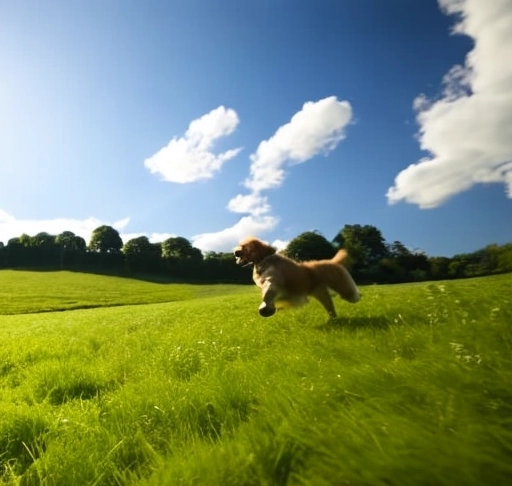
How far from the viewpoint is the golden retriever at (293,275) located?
378 inches

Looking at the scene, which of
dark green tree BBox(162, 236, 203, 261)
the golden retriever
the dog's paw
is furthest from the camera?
dark green tree BBox(162, 236, 203, 261)

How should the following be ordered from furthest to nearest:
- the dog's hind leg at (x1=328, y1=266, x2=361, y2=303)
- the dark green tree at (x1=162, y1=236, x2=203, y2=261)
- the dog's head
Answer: the dark green tree at (x1=162, y1=236, x2=203, y2=261) < the dog's hind leg at (x1=328, y1=266, x2=361, y2=303) < the dog's head

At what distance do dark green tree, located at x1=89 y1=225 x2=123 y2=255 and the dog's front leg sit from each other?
12537 cm

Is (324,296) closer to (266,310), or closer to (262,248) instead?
(262,248)

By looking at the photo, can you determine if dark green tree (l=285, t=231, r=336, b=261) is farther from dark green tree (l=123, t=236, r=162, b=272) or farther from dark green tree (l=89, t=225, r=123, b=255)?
dark green tree (l=89, t=225, r=123, b=255)

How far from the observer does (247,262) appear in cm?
1034

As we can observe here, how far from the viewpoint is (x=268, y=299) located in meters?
8.64

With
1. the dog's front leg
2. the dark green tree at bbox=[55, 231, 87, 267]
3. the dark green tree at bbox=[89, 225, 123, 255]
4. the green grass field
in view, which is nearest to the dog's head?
the dog's front leg

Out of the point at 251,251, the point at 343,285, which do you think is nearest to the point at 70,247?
the point at 251,251

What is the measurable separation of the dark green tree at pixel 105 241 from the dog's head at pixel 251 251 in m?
124

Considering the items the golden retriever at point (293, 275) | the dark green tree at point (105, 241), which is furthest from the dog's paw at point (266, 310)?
the dark green tree at point (105, 241)

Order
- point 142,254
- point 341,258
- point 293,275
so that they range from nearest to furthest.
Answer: point 293,275
point 341,258
point 142,254

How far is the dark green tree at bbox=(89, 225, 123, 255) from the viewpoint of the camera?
130 meters

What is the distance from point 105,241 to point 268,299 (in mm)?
130661
